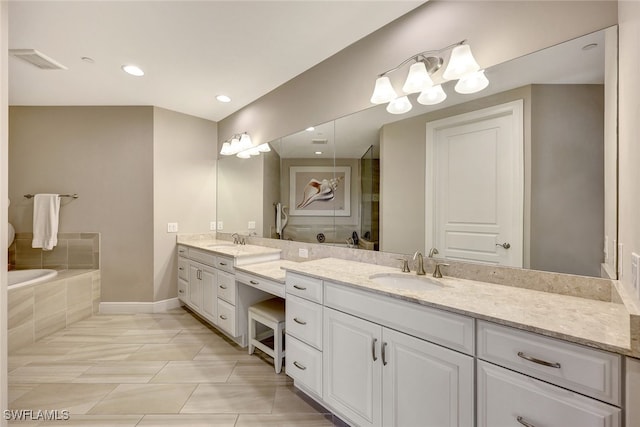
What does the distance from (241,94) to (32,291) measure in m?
2.86

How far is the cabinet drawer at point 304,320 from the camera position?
1.60m

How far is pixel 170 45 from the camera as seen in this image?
208 cm

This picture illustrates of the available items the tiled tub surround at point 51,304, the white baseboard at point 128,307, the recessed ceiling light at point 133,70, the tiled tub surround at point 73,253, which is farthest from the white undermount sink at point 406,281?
the tiled tub surround at point 73,253

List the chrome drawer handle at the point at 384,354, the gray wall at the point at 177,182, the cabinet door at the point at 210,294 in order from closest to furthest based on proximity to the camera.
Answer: the chrome drawer handle at the point at 384,354, the cabinet door at the point at 210,294, the gray wall at the point at 177,182

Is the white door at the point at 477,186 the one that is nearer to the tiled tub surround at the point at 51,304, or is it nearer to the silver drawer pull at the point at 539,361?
the silver drawer pull at the point at 539,361

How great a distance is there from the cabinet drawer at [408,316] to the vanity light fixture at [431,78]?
4.01 ft

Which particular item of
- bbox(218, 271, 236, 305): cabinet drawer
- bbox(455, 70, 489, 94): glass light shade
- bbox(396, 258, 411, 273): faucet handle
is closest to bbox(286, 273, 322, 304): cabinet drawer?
bbox(396, 258, 411, 273): faucet handle

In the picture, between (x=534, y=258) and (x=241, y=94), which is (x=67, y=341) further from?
(x=534, y=258)

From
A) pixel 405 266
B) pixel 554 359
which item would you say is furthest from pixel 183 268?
pixel 554 359

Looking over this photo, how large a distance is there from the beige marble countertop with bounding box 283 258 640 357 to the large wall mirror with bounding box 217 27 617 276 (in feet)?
0.59

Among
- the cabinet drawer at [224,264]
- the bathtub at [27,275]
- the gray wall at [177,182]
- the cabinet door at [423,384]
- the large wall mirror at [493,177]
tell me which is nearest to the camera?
the cabinet door at [423,384]

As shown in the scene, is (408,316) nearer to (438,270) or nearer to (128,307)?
(438,270)

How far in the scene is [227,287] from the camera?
2.48 metres

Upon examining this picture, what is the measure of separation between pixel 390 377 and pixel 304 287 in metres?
0.68
